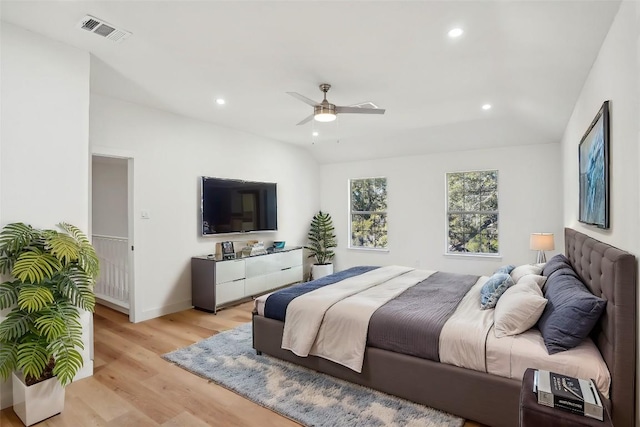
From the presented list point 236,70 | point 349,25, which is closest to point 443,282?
point 349,25

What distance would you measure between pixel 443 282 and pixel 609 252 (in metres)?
1.87

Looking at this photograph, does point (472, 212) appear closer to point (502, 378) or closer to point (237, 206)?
point (237, 206)

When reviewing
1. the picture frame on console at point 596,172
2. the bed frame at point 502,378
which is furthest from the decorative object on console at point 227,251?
the picture frame on console at point 596,172

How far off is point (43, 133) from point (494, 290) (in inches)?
151

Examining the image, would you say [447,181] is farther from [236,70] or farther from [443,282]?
[236,70]

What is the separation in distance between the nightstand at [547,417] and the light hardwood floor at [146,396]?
789 mm

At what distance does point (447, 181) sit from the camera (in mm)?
5945

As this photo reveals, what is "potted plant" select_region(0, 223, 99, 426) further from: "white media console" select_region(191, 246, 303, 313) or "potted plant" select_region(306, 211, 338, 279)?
"potted plant" select_region(306, 211, 338, 279)

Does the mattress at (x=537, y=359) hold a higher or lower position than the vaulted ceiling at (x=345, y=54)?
lower

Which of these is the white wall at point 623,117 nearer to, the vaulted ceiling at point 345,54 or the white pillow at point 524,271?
the vaulted ceiling at point 345,54

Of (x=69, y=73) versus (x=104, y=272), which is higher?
(x=69, y=73)

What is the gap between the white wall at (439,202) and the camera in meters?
5.11

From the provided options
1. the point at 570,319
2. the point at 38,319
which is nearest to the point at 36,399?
the point at 38,319

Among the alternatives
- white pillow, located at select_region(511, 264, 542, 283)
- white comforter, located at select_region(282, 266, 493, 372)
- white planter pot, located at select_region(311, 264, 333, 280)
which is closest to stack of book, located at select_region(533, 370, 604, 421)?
white comforter, located at select_region(282, 266, 493, 372)
